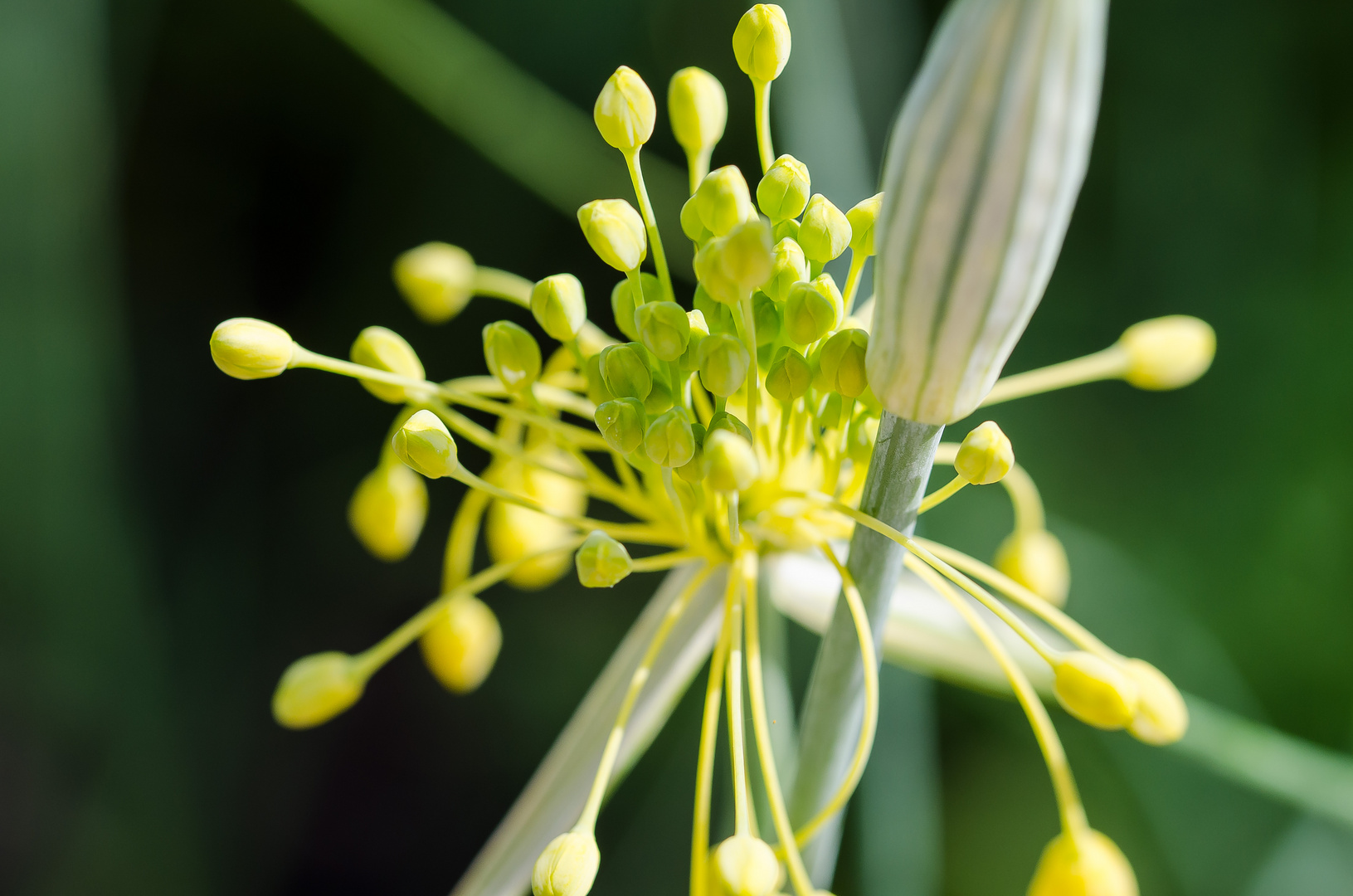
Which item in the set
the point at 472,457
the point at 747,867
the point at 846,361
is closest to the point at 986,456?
the point at 846,361

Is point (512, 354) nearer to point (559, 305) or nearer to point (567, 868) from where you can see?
point (559, 305)

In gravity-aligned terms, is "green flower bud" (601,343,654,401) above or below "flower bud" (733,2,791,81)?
below

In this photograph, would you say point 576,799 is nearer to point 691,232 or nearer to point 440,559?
point 691,232

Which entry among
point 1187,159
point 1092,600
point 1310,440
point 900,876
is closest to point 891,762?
point 900,876

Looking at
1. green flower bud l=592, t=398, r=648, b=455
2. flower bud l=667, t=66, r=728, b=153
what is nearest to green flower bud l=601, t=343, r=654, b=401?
green flower bud l=592, t=398, r=648, b=455

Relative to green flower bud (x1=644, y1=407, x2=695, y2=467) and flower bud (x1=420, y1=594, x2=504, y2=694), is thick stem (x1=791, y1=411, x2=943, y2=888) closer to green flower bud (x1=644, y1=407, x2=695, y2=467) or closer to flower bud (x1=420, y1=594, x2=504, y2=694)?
green flower bud (x1=644, y1=407, x2=695, y2=467)
